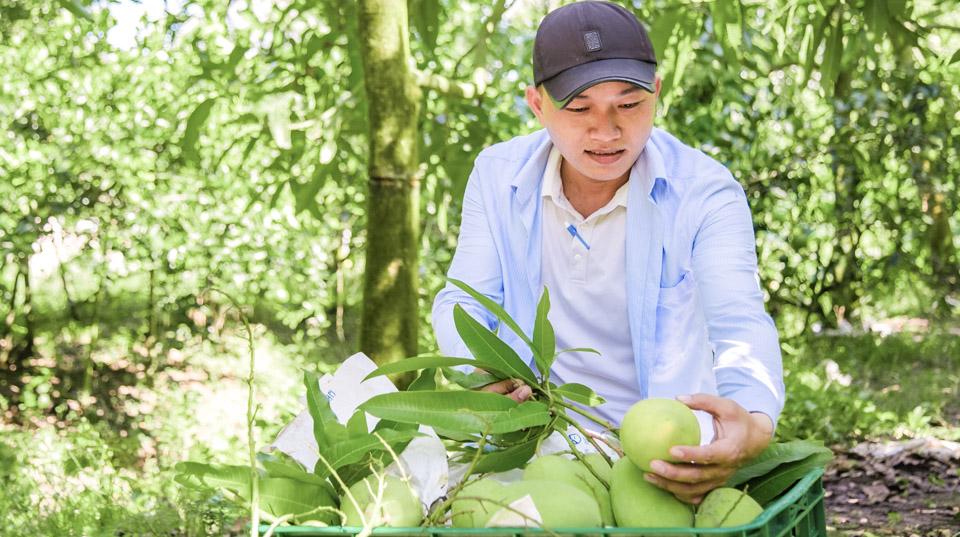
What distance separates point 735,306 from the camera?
1.84 metres

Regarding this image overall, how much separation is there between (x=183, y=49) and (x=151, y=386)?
6.80 feet

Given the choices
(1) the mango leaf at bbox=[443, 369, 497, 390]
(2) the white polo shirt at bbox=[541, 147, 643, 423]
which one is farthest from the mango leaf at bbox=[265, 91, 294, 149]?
(1) the mango leaf at bbox=[443, 369, 497, 390]

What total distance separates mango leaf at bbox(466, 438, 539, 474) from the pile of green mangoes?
7cm

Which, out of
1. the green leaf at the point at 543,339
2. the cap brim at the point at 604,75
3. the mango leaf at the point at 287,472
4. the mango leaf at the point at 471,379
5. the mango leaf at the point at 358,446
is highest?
the cap brim at the point at 604,75

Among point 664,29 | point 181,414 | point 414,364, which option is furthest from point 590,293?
point 181,414

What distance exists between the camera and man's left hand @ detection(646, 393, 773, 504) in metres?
1.25

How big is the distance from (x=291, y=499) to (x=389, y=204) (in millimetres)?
2334

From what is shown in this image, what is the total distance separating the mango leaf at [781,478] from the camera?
136 cm

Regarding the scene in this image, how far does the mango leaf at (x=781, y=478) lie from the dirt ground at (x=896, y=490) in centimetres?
166

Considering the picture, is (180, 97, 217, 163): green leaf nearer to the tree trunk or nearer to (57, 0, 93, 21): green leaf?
the tree trunk

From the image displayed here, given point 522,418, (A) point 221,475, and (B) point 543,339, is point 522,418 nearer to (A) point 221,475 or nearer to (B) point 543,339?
(B) point 543,339

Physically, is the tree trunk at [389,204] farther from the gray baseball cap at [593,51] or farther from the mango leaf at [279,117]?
the gray baseball cap at [593,51]

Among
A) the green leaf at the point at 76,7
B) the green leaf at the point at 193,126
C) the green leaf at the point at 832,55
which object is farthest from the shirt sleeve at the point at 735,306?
the green leaf at the point at 193,126

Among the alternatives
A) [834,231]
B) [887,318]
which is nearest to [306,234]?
[834,231]
